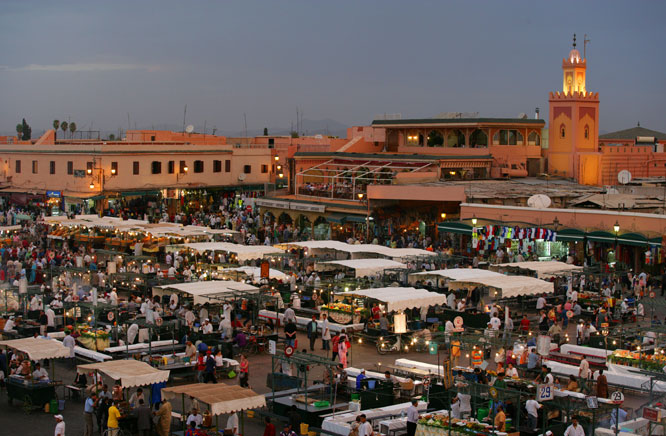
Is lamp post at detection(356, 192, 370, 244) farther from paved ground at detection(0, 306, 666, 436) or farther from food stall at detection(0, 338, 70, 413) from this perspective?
food stall at detection(0, 338, 70, 413)

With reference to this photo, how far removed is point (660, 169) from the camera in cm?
5891

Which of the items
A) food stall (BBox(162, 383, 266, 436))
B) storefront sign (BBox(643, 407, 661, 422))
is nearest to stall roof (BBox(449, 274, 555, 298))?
storefront sign (BBox(643, 407, 661, 422))

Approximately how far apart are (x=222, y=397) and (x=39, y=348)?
583cm

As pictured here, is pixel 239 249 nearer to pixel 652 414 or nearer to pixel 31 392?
pixel 31 392

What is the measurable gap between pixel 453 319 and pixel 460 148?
28.4m

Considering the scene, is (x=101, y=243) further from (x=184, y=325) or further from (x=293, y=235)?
(x=184, y=325)

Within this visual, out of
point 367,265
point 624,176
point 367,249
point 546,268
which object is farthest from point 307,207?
point 546,268

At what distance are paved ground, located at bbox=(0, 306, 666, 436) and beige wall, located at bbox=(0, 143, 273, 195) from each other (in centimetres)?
3296

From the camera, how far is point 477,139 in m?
55.8

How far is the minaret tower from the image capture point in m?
53.0

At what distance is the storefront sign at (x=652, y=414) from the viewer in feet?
53.6

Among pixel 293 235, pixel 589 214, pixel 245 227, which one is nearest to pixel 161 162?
pixel 245 227

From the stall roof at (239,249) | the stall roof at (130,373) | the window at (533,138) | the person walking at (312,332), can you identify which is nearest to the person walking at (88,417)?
the stall roof at (130,373)

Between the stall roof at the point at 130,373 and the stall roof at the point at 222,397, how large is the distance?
108cm
